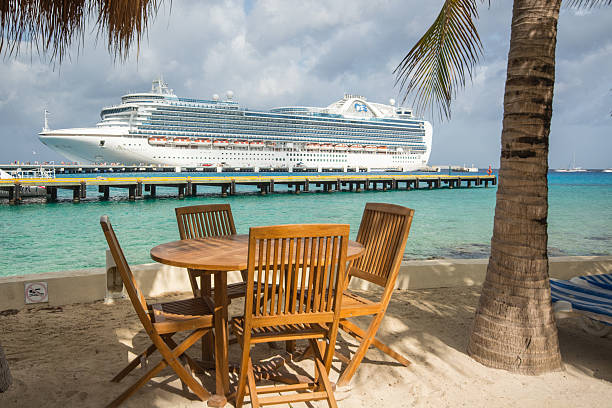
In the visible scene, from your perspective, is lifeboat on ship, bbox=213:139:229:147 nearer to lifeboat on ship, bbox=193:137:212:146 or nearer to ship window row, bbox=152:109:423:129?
lifeboat on ship, bbox=193:137:212:146

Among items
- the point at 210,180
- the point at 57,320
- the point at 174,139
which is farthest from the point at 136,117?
the point at 57,320

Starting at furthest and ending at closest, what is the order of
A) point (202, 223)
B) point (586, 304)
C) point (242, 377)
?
point (202, 223) → point (586, 304) → point (242, 377)

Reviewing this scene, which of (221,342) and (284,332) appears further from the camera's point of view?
(221,342)

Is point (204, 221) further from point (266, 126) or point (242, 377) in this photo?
point (266, 126)

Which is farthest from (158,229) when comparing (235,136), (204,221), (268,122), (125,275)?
(268,122)

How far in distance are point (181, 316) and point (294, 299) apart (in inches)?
21.4

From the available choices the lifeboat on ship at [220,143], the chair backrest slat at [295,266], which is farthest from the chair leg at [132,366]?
the lifeboat on ship at [220,143]

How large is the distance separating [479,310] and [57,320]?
2467 millimetres

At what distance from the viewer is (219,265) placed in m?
1.65

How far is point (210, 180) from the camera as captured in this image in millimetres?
24750

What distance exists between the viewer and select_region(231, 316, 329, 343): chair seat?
67.1 inches

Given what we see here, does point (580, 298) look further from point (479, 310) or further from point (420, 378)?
point (420, 378)

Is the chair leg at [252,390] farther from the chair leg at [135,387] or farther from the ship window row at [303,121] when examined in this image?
the ship window row at [303,121]

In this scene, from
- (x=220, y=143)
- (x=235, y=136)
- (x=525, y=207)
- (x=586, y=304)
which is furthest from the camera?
(x=235, y=136)
